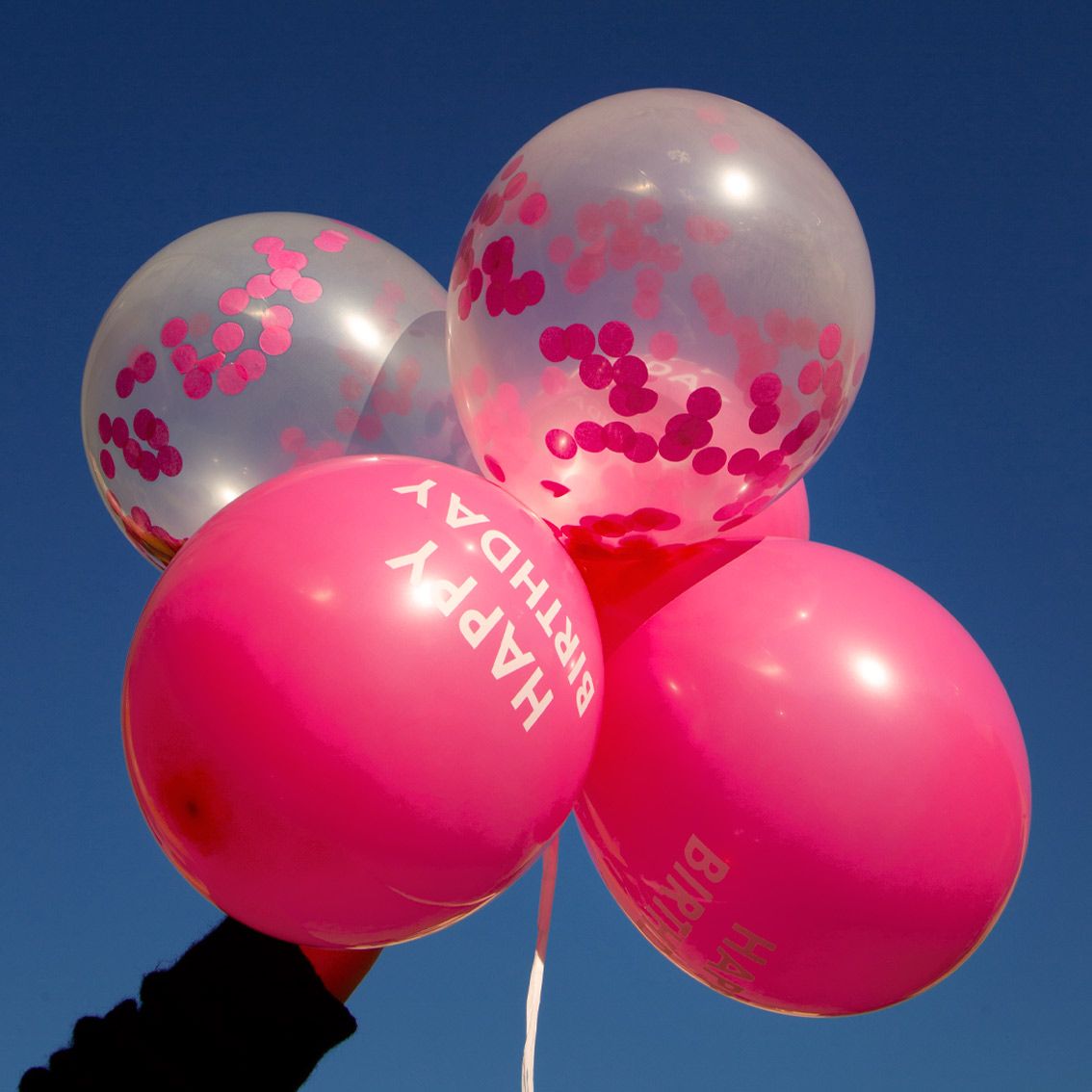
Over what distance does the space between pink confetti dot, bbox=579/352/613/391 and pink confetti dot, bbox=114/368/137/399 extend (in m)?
1.17

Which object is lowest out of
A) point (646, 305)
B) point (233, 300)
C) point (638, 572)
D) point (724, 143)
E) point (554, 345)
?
point (638, 572)

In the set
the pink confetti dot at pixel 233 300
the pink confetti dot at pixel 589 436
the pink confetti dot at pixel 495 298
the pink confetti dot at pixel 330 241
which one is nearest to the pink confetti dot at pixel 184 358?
the pink confetti dot at pixel 233 300

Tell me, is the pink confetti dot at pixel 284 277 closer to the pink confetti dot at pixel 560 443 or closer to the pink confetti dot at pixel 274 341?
the pink confetti dot at pixel 274 341

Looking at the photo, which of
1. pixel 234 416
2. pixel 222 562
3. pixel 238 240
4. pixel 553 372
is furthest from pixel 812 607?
pixel 238 240

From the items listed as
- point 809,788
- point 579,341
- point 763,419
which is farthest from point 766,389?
point 809,788

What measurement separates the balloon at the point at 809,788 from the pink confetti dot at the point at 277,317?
3.69 feet

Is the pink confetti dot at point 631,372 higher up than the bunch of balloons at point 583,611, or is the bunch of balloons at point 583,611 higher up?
the pink confetti dot at point 631,372

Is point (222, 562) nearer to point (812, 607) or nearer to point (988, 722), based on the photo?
point (812, 607)

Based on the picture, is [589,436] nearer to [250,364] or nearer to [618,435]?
[618,435]

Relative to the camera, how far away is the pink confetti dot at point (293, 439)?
2658 millimetres

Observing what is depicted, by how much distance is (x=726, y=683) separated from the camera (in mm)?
2258

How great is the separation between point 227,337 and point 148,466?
14.5 inches

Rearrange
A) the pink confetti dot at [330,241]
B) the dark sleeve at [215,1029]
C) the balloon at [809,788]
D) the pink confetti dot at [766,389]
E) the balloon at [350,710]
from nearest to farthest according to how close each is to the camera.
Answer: the balloon at [350,710]
the balloon at [809,788]
the pink confetti dot at [766,389]
the dark sleeve at [215,1029]
the pink confetti dot at [330,241]

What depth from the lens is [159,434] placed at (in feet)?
8.79
